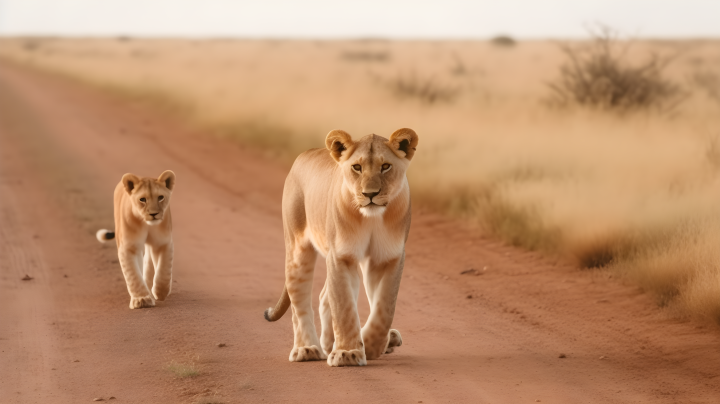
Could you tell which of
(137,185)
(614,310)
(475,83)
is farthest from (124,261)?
(475,83)

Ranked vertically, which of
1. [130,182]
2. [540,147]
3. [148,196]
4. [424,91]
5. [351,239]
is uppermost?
[424,91]

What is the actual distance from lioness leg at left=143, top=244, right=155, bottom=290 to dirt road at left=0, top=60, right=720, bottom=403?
12.0 inches

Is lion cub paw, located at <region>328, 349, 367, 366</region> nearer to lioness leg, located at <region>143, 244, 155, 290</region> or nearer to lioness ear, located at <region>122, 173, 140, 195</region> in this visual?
lioness ear, located at <region>122, 173, 140, 195</region>

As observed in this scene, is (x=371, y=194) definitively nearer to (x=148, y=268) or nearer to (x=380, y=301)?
(x=380, y=301)

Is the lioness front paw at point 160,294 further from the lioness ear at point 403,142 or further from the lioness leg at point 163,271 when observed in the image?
the lioness ear at point 403,142

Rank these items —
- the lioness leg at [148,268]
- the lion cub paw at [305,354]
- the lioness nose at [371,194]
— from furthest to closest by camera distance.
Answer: the lioness leg at [148,268] → the lion cub paw at [305,354] → the lioness nose at [371,194]

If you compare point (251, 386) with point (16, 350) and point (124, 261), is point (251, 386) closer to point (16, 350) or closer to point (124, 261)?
point (16, 350)

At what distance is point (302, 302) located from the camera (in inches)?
222

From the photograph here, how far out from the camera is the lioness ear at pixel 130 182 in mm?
7070

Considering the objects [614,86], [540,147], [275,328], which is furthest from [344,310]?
[614,86]

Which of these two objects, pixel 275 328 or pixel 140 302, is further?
pixel 140 302

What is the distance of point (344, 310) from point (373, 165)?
2.90 ft

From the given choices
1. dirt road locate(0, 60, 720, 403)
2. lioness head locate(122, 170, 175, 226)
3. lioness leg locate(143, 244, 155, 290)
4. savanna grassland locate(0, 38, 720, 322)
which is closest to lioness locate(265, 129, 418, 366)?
dirt road locate(0, 60, 720, 403)

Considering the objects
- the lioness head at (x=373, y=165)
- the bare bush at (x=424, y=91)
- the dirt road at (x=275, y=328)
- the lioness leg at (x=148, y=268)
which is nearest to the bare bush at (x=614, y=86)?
the bare bush at (x=424, y=91)
